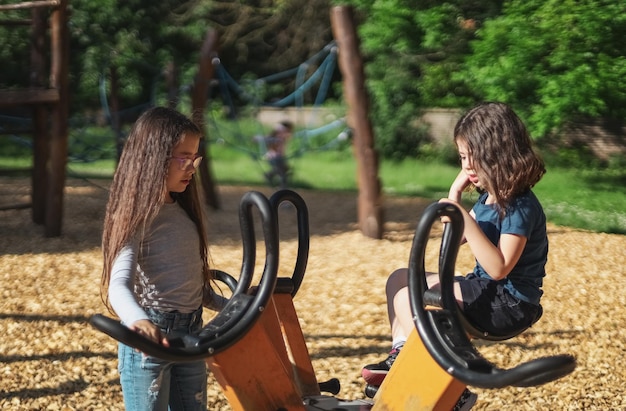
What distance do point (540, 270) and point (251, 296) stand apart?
0.88 meters

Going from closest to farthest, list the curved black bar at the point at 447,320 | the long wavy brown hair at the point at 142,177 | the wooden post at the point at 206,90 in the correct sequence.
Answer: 1. the curved black bar at the point at 447,320
2. the long wavy brown hair at the point at 142,177
3. the wooden post at the point at 206,90

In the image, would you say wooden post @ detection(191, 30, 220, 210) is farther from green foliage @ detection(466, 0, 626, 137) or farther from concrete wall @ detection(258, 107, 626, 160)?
concrete wall @ detection(258, 107, 626, 160)

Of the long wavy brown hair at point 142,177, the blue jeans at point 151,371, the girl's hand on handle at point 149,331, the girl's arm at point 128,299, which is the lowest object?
the blue jeans at point 151,371

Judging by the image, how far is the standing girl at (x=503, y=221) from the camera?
2.38 meters

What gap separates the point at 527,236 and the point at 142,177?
1048 mm

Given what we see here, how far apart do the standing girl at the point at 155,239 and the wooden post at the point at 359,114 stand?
172 inches

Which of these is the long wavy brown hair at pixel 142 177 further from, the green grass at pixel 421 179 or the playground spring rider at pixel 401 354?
the green grass at pixel 421 179

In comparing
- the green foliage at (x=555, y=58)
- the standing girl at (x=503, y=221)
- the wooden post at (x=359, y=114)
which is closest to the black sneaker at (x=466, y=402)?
the standing girl at (x=503, y=221)

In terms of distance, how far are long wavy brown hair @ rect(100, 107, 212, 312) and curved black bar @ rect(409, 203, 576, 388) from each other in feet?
2.20

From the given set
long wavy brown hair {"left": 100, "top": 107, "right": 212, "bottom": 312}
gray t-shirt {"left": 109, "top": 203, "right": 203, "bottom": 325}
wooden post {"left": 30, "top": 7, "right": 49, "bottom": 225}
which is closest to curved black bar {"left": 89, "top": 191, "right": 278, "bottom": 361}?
gray t-shirt {"left": 109, "top": 203, "right": 203, "bottom": 325}

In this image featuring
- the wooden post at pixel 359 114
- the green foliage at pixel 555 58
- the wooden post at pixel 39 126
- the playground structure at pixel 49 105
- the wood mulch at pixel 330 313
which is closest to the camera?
the wood mulch at pixel 330 313

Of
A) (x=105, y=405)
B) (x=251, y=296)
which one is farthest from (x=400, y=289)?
(x=105, y=405)

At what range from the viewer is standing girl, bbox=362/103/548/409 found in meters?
2.38

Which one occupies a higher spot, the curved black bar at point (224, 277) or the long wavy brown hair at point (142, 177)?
the long wavy brown hair at point (142, 177)
